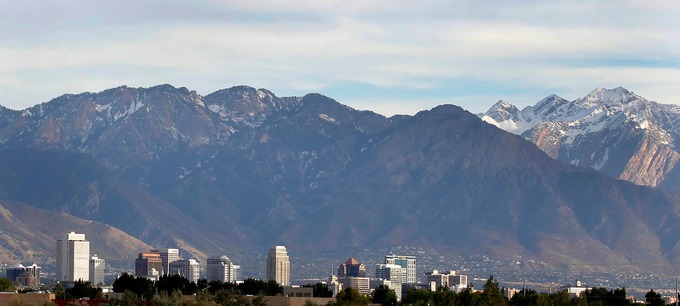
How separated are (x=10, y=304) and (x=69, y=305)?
21.7ft

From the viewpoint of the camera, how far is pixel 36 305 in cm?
19925

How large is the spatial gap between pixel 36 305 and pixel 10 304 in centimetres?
279

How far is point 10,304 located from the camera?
19962cm

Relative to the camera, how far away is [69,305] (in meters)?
198

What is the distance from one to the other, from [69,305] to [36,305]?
387 centimetres
